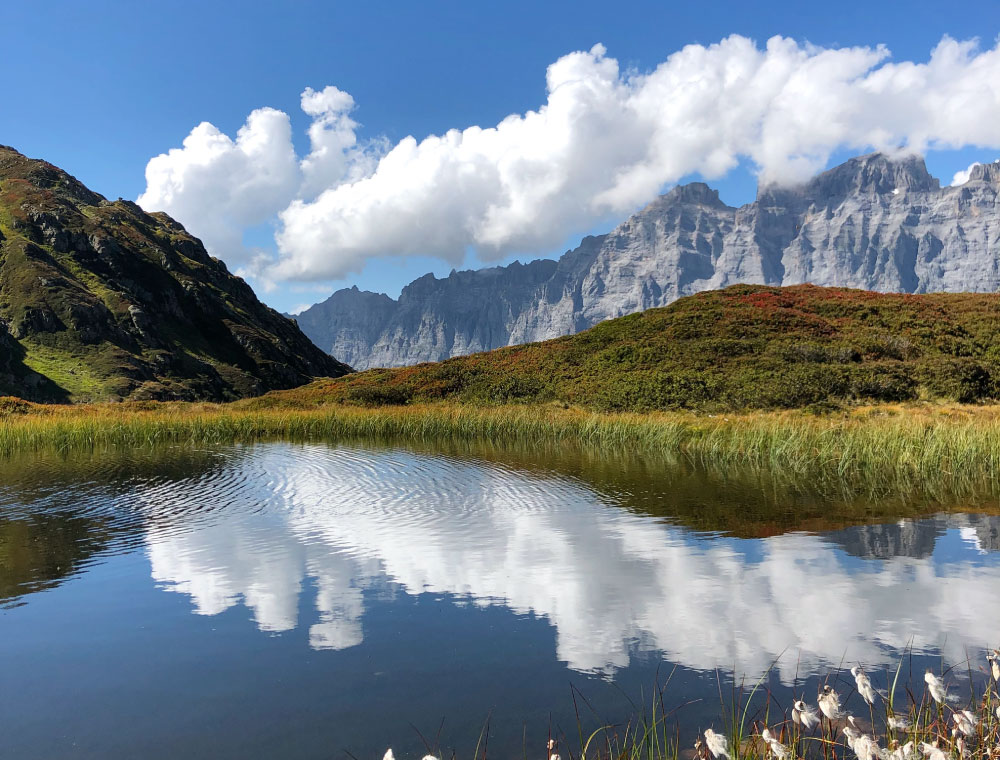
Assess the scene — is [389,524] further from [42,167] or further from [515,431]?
[42,167]

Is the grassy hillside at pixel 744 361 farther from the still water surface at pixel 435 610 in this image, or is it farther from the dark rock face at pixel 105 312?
the dark rock face at pixel 105 312

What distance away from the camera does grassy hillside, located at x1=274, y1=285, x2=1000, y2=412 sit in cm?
3731

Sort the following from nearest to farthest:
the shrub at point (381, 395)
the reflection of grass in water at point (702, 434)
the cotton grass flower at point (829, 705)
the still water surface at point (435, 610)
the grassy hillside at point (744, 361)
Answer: the cotton grass flower at point (829, 705), the still water surface at point (435, 610), the reflection of grass in water at point (702, 434), the grassy hillside at point (744, 361), the shrub at point (381, 395)

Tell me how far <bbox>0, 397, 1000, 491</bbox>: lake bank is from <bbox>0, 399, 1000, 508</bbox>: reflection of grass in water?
46mm

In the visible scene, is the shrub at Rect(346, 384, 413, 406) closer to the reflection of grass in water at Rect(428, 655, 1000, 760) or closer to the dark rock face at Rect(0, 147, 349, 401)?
the reflection of grass in water at Rect(428, 655, 1000, 760)

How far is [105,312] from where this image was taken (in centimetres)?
12838

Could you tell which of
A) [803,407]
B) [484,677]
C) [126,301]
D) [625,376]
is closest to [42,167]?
[126,301]

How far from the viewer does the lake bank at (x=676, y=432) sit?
19188 millimetres

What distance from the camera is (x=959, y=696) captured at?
566 cm

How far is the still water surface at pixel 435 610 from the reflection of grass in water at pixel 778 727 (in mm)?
159

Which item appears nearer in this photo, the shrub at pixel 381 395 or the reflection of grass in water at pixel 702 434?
the reflection of grass in water at pixel 702 434

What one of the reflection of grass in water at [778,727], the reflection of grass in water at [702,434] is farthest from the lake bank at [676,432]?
the reflection of grass in water at [778,727]

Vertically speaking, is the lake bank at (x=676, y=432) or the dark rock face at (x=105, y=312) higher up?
the dark rock face at (x=105, y=312)

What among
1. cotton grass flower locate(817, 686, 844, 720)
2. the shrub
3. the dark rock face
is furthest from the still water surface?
the dark rock face
